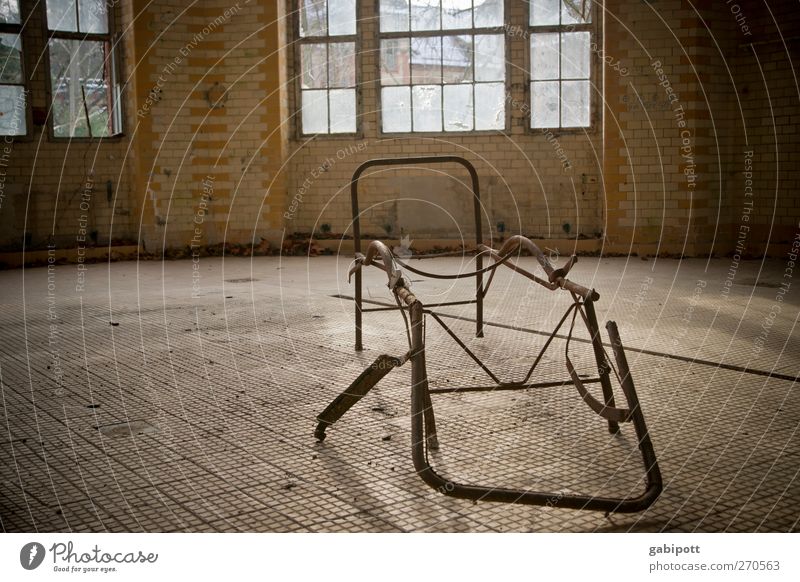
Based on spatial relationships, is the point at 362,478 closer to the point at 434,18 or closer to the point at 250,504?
the point at 250,504

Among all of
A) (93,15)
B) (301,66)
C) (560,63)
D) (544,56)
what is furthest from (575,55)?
(93,15)

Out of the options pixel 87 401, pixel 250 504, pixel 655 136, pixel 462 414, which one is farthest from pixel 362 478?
pixel 655 136

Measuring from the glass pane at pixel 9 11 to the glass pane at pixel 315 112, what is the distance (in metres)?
3.25

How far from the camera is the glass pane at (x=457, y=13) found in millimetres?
9867

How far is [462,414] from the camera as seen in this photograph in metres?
3.27

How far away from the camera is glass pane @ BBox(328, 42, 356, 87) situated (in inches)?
400

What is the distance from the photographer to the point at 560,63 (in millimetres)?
9742

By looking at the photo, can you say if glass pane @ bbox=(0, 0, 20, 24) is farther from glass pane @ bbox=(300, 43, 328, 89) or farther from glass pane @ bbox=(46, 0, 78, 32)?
glass pane @ bbox=(300, 43, 328, 89)

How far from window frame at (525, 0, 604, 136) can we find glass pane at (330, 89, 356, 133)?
2066 mm

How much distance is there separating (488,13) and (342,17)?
173cm

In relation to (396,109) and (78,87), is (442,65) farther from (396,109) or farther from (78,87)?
(78,87)

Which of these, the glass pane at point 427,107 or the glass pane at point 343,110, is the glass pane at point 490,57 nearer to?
the glass pane at point 427,107
